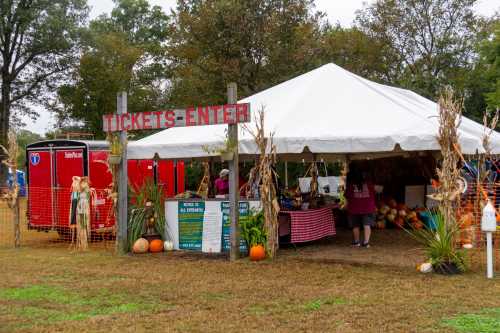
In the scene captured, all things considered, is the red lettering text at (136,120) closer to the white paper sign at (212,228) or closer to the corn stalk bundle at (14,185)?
the white paper sign at (212,228)

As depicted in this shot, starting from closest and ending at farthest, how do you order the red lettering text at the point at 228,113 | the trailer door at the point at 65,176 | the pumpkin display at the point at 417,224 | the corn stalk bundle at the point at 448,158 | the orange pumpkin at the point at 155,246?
the corn stalk bundle at the point at 448,158 < the red lettering text at the point at 228,113 < the orange pumpkin at the point at 155,246 < the trailer door at the point at 65,176 < the pumpkin display at the point at 417,224

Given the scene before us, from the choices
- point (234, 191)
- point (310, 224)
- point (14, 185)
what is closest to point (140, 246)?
point (234, 191)

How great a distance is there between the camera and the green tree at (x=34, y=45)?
35.2 meters

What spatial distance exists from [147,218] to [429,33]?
987 inches

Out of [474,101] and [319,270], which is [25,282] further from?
[474,101]

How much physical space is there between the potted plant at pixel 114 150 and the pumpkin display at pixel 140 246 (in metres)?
1.52

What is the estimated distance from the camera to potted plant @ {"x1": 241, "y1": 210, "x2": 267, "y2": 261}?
10227mm

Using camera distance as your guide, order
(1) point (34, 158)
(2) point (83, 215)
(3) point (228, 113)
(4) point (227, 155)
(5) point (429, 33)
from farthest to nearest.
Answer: (5) point (429, 33)
(1) point (34, 158)
(2) point (83, 215)
(4) point (227, 155)
(3) point (228, 113)

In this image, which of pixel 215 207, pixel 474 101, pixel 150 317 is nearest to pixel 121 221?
pixel 215 207

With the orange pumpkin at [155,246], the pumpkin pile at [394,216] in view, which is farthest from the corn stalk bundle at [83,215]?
the pumpkin pile at [394,216]

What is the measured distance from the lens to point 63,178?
13.8m

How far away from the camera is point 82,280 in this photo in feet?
28.2

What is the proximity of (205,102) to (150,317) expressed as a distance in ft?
65.2

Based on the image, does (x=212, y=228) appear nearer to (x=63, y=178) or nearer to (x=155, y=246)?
(x=155, y=246)
